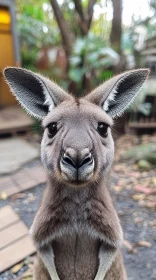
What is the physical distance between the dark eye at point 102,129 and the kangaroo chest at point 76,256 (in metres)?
0.55

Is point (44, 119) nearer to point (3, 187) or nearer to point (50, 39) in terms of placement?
point (3, 187)

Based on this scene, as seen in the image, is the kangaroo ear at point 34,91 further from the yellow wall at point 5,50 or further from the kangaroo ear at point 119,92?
the yellow wall at point 5,50

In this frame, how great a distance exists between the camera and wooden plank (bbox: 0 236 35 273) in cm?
245

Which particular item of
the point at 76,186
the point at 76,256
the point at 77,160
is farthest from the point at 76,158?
the point at 76,256

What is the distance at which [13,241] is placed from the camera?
8.75ft

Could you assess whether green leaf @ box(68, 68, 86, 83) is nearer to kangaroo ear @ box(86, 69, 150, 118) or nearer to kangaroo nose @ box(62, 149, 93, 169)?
kangaroo ear @ box(86, 69, 150, 118)

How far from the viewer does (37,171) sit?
166 inches

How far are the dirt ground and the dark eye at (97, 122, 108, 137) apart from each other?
34.0 inches

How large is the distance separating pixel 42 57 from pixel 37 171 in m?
5.52

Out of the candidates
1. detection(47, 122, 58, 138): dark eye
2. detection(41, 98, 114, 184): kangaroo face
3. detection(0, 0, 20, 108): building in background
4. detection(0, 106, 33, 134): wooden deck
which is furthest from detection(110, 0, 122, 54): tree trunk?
detection(47, 122, 58, 138): dark eye

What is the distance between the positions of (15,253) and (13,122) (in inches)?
159

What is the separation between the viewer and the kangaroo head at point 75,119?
1.20m

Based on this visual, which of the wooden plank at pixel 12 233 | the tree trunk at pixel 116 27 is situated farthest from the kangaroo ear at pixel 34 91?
the tree trunk at pixel 116 27

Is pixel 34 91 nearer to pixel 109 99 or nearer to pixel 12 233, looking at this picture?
pixel 109 99
